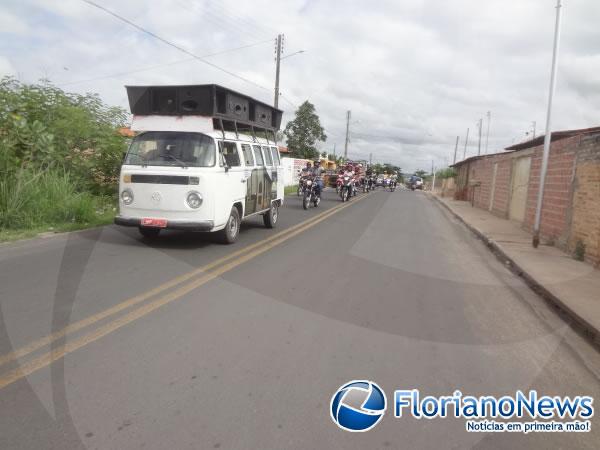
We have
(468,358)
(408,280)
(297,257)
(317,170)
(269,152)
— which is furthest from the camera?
(317,170)

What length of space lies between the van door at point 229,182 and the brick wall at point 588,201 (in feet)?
21.5

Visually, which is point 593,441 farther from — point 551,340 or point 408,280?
point 408,280

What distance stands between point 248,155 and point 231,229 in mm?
1855

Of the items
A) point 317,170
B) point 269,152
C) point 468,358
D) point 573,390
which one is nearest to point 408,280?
point 468,358

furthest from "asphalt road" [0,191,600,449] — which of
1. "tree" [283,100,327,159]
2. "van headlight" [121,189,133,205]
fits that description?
"tree" [283,100,327,159]

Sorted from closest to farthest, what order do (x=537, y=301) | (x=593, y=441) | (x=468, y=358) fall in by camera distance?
(x=593, y=441), (x=468, y=358), (x=537, y=301)

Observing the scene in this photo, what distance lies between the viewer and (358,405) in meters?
3.18

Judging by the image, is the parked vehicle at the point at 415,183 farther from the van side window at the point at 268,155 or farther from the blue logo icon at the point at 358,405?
the blue logo icon at the point at 358,405

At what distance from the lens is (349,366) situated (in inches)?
147

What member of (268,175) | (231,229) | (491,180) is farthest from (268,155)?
(491,180)

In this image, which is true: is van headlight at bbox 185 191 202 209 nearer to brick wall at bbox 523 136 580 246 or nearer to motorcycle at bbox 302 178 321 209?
brick wall at bbox 523 136 580 246

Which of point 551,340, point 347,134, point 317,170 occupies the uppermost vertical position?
point 347,134

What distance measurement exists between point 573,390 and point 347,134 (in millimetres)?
61199

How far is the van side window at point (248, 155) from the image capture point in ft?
31.5
